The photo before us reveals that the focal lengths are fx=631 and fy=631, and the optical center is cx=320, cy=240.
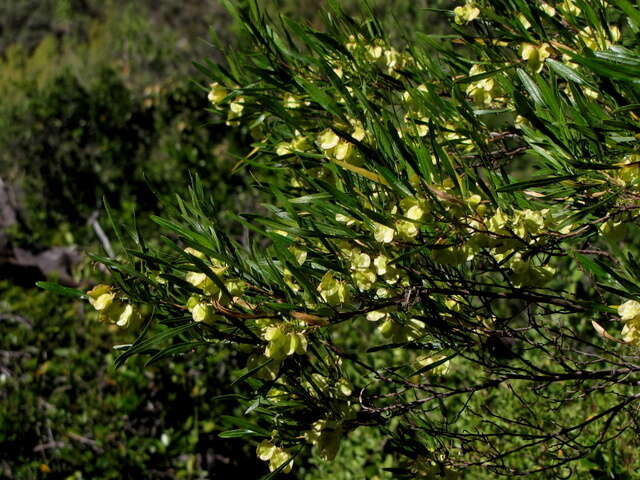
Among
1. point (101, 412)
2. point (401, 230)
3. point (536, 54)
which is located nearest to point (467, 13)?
point (536, 54)

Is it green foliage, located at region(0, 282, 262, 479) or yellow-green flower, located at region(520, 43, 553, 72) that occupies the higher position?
yellow-green flower, located at region(520, 43, 553, 72)

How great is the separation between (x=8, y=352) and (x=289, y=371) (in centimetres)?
310

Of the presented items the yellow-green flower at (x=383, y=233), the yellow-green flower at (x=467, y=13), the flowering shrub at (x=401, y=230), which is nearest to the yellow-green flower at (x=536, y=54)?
the flowering shrub at (x=401, y=230)

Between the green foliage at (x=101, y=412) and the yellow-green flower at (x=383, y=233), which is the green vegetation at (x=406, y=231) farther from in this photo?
the green foliage at (x=101, y=412)

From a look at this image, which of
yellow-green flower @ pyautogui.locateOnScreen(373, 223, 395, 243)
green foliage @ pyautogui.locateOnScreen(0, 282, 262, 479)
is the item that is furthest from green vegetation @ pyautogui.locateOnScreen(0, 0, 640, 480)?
green foliage @ pyautogui.locateOnScreen(0, 282, 262, 479)

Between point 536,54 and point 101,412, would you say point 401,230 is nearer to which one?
point 536,54

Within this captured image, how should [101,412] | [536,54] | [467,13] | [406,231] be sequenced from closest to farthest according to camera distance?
1. [406,231]
2. [536,54]
3. [467,13]
4. [101,412]

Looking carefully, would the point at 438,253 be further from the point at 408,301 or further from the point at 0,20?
the point at 0,20

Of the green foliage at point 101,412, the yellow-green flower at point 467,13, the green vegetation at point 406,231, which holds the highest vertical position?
the yellow-green flower at point 467,13

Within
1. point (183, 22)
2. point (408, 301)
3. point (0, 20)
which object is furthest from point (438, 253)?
point (0, 20)

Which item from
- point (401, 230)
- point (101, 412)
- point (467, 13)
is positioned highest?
point (467, 13)

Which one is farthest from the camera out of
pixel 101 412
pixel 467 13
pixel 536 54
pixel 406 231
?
pixel 101 412

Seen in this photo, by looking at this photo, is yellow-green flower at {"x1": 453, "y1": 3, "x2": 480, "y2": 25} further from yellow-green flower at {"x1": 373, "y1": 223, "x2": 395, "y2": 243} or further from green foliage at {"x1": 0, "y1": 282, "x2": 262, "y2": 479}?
green foliage at {"x1": 0, "y1": 282, "x2": 262, "y2": 479}

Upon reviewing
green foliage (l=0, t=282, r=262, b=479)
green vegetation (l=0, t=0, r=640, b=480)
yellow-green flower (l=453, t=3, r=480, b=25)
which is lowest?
green foliage (l=0, t=282, r=262, b=479)
